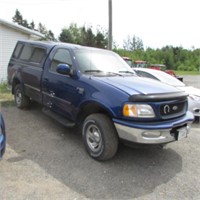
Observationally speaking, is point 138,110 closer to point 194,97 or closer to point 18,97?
point 194,97

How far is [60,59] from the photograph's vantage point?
5000mm

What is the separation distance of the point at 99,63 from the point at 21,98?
2.87 m

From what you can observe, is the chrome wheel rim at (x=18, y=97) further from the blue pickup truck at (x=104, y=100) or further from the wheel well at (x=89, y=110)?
the wheel well at (x=89, y=110)

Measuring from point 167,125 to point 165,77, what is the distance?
479cm

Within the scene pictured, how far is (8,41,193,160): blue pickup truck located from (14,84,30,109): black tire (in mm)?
908

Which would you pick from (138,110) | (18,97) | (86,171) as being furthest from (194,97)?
(18,97)

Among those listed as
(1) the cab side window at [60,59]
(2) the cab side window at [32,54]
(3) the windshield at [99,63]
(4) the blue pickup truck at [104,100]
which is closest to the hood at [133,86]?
(4) the blue pickup truck at [104,100]

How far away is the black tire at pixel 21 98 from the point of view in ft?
21.0

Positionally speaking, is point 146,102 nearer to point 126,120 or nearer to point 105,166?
point 126,120

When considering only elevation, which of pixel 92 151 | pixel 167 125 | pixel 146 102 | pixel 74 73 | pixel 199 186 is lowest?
pixel 199 186

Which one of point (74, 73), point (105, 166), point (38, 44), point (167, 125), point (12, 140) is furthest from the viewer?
point (38, 44)

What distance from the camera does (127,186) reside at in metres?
3.29

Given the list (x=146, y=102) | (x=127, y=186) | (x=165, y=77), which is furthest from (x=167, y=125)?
(x=165, y=77)

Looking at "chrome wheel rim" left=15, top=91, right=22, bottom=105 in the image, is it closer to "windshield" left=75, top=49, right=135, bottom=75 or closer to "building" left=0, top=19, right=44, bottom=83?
"windshield" left=75, top=49, right=135, bottom=75
